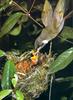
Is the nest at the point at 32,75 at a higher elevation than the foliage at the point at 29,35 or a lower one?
lower

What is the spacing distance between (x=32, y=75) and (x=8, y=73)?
0.35ft

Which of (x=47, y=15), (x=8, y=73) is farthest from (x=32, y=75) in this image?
(x=47, y=15)

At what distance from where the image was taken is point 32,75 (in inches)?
41.9

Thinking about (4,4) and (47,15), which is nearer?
(47,15)

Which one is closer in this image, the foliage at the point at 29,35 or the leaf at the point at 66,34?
the foliage at the point at 29,35

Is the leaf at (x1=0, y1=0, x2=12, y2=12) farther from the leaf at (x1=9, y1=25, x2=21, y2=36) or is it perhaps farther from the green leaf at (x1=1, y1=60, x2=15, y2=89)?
the green leaf at (x1=1, y1=60, x2=15, y2=89)

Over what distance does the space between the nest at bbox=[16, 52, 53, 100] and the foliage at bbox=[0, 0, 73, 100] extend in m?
0.02

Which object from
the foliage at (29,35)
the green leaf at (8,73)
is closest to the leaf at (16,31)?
the foliage at (29,35)

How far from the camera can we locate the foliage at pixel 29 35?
922mm

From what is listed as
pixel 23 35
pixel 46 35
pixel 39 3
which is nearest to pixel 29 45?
pixel 23 35

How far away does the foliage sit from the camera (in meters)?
0.92

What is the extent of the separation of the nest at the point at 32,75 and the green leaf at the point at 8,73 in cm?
5

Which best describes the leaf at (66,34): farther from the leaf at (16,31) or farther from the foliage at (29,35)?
the leaf at (16,31)

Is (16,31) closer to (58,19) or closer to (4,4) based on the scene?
(4,4)
